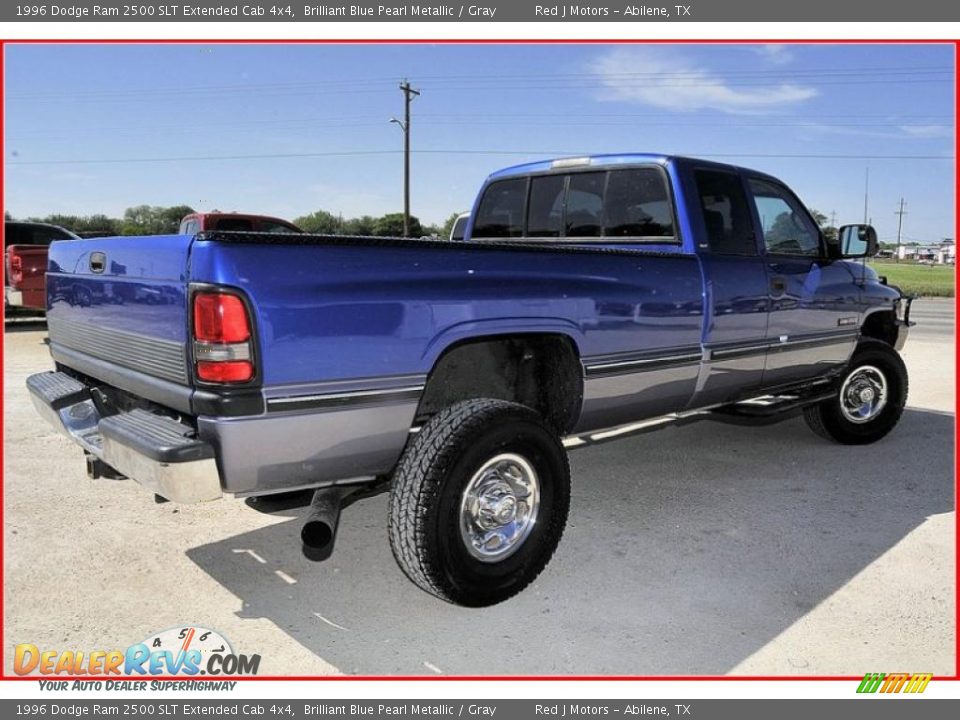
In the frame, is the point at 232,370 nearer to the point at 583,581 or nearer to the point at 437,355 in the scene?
the point at 437,355

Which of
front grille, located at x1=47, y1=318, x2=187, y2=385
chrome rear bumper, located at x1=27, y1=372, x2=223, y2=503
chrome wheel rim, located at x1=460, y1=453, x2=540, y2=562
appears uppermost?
front grille, located at x1=47, y1=318, x2=187, y2=385

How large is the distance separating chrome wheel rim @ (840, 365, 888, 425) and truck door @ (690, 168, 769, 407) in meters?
1.52

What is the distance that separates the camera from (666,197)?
14.8 feet

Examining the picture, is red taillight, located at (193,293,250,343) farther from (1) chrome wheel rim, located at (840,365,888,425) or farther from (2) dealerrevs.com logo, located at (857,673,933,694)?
(1) chrome wheel rim, located at (840,365,888,425)

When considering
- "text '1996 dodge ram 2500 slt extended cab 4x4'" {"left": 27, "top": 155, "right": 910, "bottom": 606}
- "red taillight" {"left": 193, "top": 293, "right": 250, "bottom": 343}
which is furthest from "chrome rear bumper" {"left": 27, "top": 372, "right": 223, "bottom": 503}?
"red taillight" {"left": 193, "top": 293, "right": 250, "bottom": 343}

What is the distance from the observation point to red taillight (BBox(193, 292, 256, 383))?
8.41 ft

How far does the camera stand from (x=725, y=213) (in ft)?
15.5

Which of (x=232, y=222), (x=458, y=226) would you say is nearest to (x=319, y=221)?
(x=232, y=222)

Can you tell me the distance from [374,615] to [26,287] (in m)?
10.4

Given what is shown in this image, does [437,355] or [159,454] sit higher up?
[437,355]

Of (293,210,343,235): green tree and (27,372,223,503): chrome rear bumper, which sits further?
(293,210,343,235): green tree

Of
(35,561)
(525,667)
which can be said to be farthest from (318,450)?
(35,561)

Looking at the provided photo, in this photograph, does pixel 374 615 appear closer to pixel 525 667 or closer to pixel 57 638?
pixel 525 667

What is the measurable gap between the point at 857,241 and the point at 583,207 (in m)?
2.03
